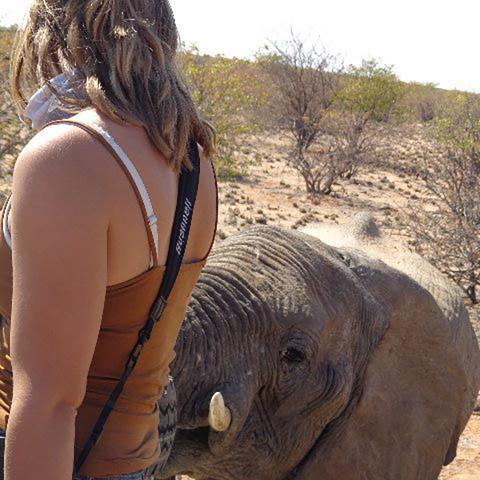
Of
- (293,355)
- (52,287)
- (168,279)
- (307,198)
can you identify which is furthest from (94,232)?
(307,198)

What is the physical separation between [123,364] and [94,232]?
301 millimetres

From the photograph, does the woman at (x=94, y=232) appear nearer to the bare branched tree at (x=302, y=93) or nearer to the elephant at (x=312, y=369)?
the elephant at (x=312, y=369)

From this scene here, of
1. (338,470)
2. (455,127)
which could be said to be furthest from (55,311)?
(455,127)

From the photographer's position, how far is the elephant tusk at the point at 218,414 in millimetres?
2520

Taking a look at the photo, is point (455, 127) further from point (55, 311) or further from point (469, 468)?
point (55, 311)

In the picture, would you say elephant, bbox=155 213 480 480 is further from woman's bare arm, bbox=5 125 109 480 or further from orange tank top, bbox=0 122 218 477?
woman's bare arm, bbox=5 125 109 480

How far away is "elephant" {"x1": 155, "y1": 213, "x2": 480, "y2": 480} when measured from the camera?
2703 mm

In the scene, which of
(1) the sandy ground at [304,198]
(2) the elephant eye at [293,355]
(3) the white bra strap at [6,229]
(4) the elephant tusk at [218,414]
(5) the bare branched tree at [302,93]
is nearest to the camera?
(3) the white bra strap at [6,229]

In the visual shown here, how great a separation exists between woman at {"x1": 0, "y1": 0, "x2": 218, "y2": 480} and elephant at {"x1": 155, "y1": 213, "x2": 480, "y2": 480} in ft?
3.43

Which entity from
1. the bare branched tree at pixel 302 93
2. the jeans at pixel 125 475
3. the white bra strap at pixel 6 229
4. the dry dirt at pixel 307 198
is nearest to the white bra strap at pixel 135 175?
the white bra strap at pixel 6 229

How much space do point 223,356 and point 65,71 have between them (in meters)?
1.45

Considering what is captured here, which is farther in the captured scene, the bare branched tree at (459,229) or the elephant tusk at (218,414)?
the bare branched tree at (459,229)

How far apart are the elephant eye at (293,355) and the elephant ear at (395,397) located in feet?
1.10

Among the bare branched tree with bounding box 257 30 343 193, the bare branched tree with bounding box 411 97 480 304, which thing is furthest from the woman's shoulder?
the bare branched tree with bounding box 257 30 343 193
